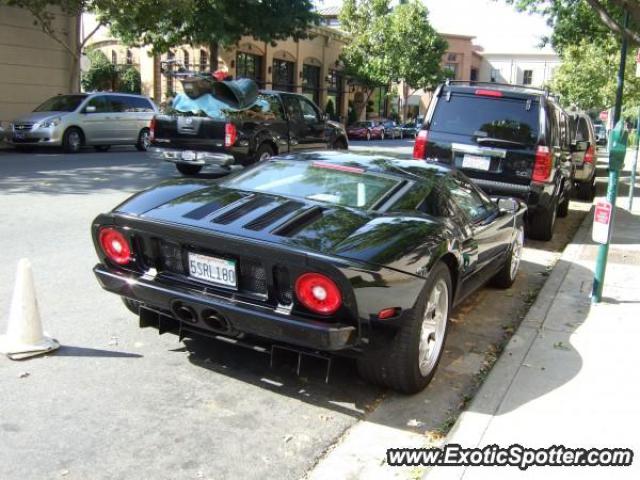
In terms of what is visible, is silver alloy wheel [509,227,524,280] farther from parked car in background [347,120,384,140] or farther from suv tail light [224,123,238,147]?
parked car in background [347,120,384,140]

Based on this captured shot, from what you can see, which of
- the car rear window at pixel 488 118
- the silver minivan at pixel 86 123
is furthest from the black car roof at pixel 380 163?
the silver minivan at pixel 86 123

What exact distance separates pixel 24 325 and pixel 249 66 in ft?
119

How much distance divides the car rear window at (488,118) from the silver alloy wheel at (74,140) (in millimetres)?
12370

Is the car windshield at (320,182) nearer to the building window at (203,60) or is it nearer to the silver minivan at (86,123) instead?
the silver minivan at (86,123)

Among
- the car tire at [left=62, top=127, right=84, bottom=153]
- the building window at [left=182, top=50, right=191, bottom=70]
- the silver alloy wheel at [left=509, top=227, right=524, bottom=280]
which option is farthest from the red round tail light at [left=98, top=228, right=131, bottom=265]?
the building window at [left=182, top=50, right=191, bottom=70]

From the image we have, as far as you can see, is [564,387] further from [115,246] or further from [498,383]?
[115,246]

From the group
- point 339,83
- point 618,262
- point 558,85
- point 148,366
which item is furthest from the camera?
point 339,83

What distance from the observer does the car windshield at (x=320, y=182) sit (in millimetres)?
4375

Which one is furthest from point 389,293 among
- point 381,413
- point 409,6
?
point 409,6

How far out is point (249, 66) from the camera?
1521 inches

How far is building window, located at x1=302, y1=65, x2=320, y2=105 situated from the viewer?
4447 centimetres

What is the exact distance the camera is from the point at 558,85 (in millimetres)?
46125

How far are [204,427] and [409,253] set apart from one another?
1434 millimetres

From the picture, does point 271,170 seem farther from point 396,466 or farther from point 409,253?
point 396,466
